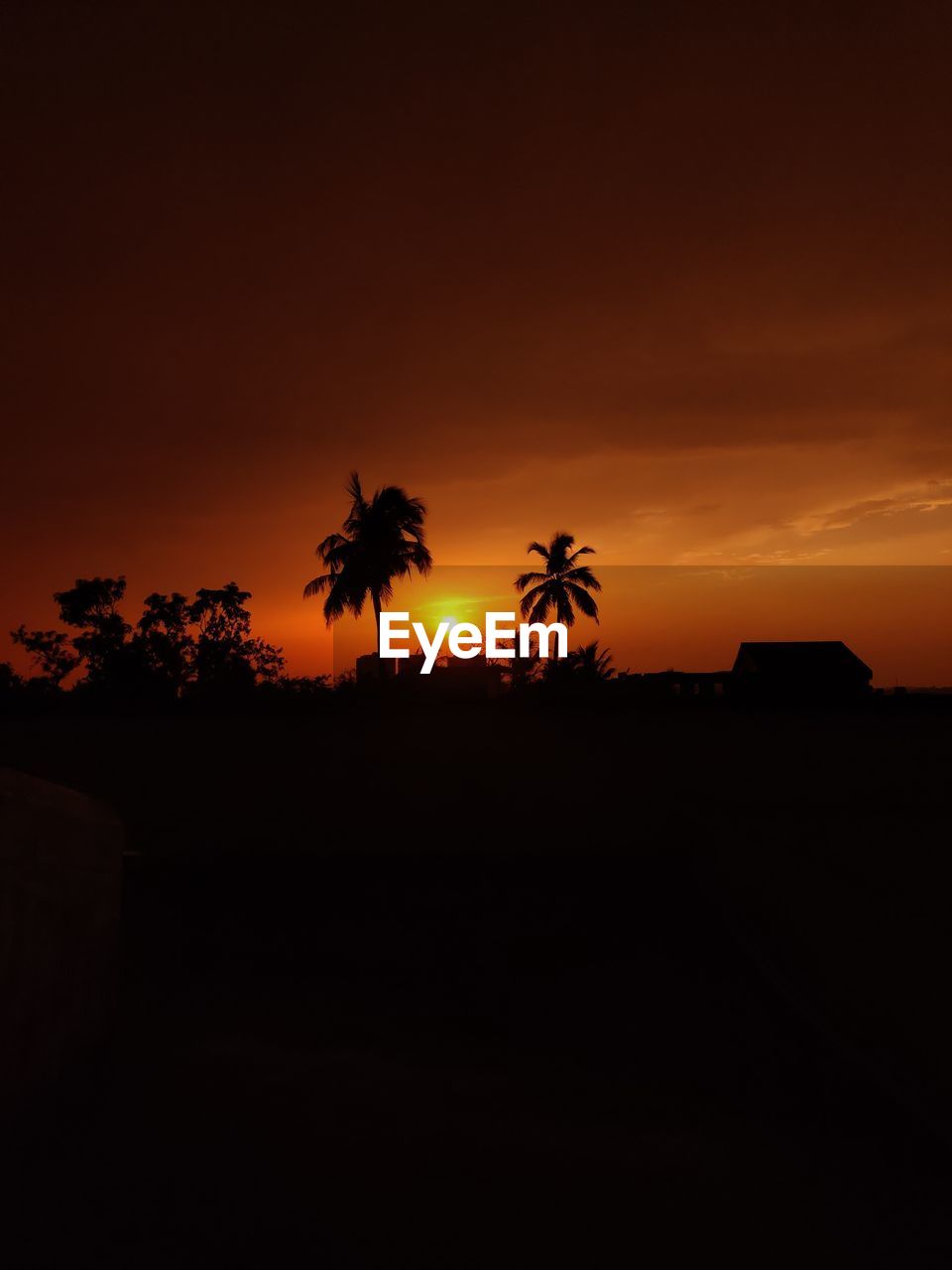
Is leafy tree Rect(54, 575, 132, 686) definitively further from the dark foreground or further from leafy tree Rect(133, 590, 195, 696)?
the dark foreground

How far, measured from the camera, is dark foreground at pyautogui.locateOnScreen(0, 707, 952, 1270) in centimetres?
330

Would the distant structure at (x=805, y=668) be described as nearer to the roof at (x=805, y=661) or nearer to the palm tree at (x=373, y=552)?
the roof at (x=805, y=661)

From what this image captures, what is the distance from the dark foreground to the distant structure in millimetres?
31050

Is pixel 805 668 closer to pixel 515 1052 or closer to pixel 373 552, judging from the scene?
pixel 373 552

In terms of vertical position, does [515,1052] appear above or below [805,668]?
below

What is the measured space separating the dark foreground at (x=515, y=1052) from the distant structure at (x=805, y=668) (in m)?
31.1

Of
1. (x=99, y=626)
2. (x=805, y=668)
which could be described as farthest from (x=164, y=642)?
(x=805, y=668)

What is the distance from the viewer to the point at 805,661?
1871 inches

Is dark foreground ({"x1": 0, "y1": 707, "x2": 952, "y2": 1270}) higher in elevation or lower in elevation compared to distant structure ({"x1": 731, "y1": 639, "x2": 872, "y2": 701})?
lower

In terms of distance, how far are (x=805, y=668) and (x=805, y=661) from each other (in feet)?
1.89

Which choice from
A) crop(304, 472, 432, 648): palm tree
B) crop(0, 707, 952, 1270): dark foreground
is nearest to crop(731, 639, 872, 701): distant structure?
crop(304, 472, 432, 648): palm tree

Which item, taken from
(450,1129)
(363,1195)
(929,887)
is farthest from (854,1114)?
(929,887)

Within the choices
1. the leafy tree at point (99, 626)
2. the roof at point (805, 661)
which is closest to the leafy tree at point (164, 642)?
the leafy tree at point (99, 626)

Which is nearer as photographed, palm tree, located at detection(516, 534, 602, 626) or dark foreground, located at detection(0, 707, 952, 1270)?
dark foreground, located at detection(0, 707, 952, 1270)
